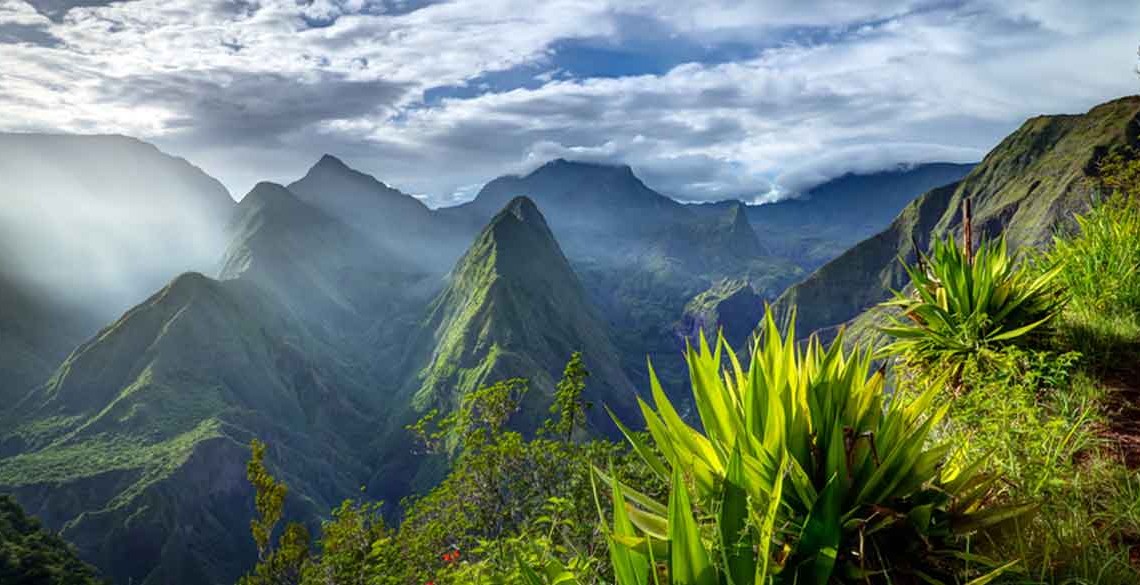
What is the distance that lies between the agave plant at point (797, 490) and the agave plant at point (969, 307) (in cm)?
315

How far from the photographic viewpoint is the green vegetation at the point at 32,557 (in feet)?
169

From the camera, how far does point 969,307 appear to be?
20.1ft

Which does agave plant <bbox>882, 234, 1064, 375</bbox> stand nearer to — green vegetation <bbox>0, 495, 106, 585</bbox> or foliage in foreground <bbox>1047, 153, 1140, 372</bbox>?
foliage in foreground <bbox>1047, 153, 1140, 372</bbox>

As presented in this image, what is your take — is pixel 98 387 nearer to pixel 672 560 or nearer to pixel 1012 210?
pixel 672 560

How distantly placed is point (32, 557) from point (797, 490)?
73.5 metres

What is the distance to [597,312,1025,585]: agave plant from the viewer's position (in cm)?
219

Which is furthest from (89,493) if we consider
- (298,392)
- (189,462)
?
(298,392)

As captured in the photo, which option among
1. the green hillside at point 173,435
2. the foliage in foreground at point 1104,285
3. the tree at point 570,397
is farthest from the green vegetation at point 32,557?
the foliage in foreground at point 1104,285

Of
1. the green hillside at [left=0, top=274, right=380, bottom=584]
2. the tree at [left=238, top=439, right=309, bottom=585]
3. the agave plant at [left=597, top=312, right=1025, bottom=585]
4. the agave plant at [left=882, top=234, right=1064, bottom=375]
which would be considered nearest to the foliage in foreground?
the agave plant at [left=882, top=234, right=1064, bottom=375]

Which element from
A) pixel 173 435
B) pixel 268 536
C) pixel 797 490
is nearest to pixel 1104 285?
pixel 797 490

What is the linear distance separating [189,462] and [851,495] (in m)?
148

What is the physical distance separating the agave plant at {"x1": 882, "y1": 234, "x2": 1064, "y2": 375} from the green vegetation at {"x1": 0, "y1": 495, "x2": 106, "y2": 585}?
198ft

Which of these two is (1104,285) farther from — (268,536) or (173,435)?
(173,435)

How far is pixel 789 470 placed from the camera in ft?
8.53
